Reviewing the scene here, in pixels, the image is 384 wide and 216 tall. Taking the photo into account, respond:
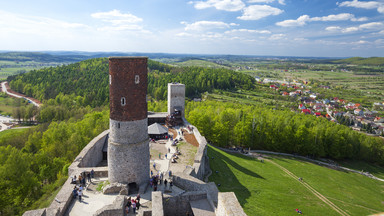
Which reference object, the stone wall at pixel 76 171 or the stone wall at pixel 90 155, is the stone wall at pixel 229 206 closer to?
the stone wall at pixel 76 171

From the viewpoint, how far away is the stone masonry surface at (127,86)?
17.9 m

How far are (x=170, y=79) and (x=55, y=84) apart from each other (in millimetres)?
52197

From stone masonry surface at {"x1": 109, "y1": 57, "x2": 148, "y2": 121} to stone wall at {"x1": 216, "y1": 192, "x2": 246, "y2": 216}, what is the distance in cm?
938

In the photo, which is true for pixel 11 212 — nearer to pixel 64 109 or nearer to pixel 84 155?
pixel 84 155

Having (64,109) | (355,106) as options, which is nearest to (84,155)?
(64,109)

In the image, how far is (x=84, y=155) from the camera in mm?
24578

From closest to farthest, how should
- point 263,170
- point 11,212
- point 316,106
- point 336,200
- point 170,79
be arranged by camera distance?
point 11,212
point 336,200
point 263,170
point 170,79
point 316,106

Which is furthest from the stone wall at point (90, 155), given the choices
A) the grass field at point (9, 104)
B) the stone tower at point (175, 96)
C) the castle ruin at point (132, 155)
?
the grass field at point (9, 104)

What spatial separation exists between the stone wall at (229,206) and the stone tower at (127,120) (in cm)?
828

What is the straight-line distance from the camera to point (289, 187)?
36.0 m

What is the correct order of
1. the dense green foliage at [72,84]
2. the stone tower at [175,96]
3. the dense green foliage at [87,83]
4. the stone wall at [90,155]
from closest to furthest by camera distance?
the stone wall at [90,155] → the stone tower at [175,96] → the dense green foliage at [72,84] → the dense green foliage at [87,83]

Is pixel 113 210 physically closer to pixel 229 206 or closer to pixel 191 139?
pixel 229 206

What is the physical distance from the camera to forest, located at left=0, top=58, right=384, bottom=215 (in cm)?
2734

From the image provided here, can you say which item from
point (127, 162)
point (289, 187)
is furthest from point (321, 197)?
point (127, 162)
